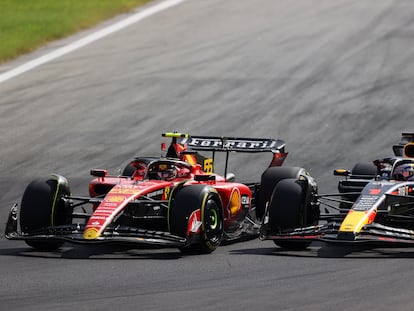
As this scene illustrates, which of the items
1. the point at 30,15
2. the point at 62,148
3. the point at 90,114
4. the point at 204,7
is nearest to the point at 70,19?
the point at 30,15

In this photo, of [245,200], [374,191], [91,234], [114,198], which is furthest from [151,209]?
[374,191]

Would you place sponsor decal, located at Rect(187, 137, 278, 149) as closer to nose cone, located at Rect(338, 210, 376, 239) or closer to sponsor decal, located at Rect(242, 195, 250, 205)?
sponsor decal, located at Rect(242, 195, 250, 205)

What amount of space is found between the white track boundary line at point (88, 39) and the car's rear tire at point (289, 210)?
1689 centimetres

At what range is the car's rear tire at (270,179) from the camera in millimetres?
17281

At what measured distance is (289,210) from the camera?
15.3 metres

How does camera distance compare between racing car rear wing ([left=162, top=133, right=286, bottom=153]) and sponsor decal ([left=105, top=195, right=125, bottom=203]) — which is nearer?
sponsor decal ([left=105, top=195, right=125, bottom=203])

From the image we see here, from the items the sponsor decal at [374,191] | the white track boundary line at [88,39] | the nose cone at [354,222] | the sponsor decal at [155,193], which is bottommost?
the nose cone at [354,222]

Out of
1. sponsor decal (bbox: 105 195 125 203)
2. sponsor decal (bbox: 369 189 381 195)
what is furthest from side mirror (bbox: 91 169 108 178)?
sponsor decal (bbox: 369 189 381 195)

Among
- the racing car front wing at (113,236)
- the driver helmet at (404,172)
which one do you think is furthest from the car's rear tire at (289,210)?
the driver helmet at (404,172)

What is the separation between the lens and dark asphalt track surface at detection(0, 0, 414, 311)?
477 inches

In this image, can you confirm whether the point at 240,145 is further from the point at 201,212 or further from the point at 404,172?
the point at 201,212

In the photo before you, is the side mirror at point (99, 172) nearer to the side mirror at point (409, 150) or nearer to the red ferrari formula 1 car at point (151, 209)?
the red ferrari formula 1 car at point (151, 209)

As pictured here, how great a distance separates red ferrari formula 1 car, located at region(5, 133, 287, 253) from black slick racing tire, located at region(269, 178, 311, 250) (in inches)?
31.5

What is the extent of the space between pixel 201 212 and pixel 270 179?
2.66 m
